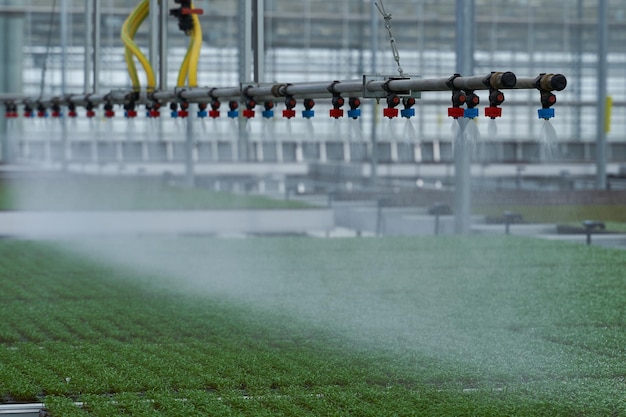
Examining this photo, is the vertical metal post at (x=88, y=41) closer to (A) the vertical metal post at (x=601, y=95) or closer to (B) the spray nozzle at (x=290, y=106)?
(B) the spray nozzle at (x=290, y=106)

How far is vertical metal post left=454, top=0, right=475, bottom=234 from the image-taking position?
23656mm

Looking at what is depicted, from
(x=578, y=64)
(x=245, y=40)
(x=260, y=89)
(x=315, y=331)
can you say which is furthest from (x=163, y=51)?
(x=578, y=64)

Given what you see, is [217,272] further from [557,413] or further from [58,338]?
[557,413]

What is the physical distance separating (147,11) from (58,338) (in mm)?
5562

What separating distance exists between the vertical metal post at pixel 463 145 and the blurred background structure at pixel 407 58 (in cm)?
2541

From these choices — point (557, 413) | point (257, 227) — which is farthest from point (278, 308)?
point (257, 227)

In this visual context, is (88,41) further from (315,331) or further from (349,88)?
(349,88)

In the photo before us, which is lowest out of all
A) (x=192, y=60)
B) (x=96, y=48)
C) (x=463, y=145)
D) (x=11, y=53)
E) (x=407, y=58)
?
(x=463, y=145)

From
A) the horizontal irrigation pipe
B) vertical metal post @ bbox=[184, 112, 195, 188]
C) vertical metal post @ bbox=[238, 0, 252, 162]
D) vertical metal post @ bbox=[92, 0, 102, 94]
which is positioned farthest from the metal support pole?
vertical metal post @ bbox=[238, 0, 252, 162]

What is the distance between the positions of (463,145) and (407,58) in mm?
29432

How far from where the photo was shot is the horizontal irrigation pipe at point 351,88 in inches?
368

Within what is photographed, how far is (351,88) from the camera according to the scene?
11156 mm

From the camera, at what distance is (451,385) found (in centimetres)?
992

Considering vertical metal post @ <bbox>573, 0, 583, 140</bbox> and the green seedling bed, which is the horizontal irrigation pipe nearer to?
the green seedling bed
